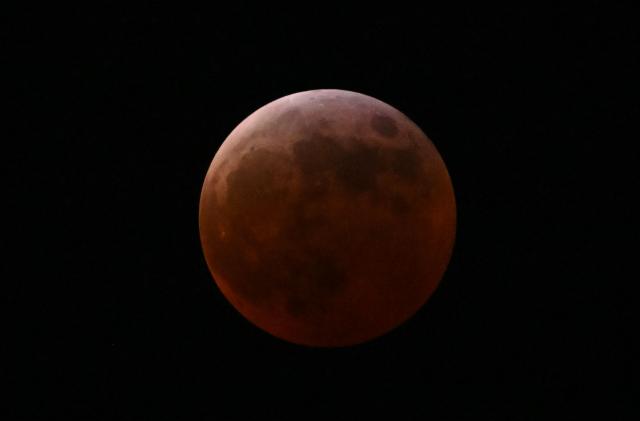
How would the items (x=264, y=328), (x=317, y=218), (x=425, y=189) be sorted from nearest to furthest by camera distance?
(x=317, y=218)
(x=425, y=189)
(x=264, y=328)

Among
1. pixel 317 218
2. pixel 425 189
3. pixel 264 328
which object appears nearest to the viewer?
pixel 317 218

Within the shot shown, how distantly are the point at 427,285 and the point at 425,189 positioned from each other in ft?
2.42

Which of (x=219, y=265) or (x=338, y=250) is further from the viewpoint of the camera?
(x=219, y=265)

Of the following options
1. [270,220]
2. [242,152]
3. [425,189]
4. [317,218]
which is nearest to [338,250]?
[317,218]

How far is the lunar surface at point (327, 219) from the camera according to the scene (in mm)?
2869

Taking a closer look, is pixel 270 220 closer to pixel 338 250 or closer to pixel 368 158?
pixel 338 250

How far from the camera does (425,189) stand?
3.12m

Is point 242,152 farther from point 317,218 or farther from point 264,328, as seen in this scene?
point 264,328

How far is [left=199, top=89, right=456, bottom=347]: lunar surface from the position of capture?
2869 millimetres

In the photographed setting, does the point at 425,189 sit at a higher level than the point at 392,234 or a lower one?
higher

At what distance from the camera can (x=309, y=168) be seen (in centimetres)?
291

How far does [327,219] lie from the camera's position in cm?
284

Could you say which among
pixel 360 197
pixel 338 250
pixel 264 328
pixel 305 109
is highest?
pixel 305 109

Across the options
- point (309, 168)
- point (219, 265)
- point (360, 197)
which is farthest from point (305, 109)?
point (219, 265)
